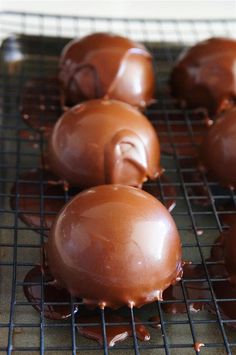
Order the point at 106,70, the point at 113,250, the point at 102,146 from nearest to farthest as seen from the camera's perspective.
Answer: the point at 113,250
the point at 102,146
the point at 106,70

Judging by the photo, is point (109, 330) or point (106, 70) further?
point (106, 70)

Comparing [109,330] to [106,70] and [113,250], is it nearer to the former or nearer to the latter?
[113,250]

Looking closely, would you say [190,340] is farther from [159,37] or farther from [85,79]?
[159,37]

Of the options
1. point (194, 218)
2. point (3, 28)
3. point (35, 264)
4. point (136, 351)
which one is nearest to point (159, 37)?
point (3, 28)

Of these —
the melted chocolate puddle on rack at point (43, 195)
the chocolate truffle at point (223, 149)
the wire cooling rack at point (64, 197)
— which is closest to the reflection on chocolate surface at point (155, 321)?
the wire cooling rack at point (64, 197)

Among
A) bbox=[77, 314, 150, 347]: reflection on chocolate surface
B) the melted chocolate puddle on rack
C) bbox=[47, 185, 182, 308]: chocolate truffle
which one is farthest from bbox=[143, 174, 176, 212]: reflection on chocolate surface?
bbox=[77, 314, 150, 347]: reflection on chocolate surface

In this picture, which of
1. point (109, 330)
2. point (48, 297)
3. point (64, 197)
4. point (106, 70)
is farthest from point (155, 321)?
point (106, 70)

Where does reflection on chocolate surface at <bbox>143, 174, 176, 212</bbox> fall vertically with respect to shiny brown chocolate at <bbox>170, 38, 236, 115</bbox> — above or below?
below

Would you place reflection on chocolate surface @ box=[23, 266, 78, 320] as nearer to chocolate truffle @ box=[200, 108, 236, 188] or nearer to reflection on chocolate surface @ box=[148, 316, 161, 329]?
reflection on chocolate surface @ box=[148, 316, 161, 329]
